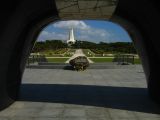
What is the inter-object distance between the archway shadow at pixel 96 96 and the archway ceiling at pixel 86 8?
2.79 meters

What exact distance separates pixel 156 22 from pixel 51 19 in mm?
3605

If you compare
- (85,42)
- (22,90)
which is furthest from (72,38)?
(22,90)

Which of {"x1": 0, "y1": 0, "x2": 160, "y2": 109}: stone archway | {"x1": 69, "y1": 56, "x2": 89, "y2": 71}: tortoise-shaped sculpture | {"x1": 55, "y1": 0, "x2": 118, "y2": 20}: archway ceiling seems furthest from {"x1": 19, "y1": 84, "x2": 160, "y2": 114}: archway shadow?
{"x1": 69, "y1": 56, "x2": 89, "y2": 71}: tortoise-shaped sculpture

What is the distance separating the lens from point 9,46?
381 inches

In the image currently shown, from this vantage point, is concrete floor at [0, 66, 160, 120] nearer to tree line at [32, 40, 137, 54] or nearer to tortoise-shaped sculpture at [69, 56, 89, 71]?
tortoise-shaped sculpture at [69, 56, 89, 71]

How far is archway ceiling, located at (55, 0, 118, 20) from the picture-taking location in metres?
9.23

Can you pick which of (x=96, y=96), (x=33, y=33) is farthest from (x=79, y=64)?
(x=33, y=33)

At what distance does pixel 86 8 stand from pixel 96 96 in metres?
3.77

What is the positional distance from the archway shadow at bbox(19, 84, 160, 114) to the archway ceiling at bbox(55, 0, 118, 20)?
9.16 feet

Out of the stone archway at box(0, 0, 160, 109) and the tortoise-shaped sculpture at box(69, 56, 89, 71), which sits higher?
the stone archway at box(0, 0, 160, 109)

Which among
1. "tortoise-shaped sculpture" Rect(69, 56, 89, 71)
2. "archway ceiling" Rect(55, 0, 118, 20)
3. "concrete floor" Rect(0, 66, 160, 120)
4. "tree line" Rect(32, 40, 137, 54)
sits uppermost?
"archway ceiling" Rect(55, 0, 118, 20)

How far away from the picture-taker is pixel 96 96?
12.1m

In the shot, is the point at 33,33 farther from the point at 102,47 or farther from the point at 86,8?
the point at 102,47

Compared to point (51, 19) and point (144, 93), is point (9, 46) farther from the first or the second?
point (144, 93)
